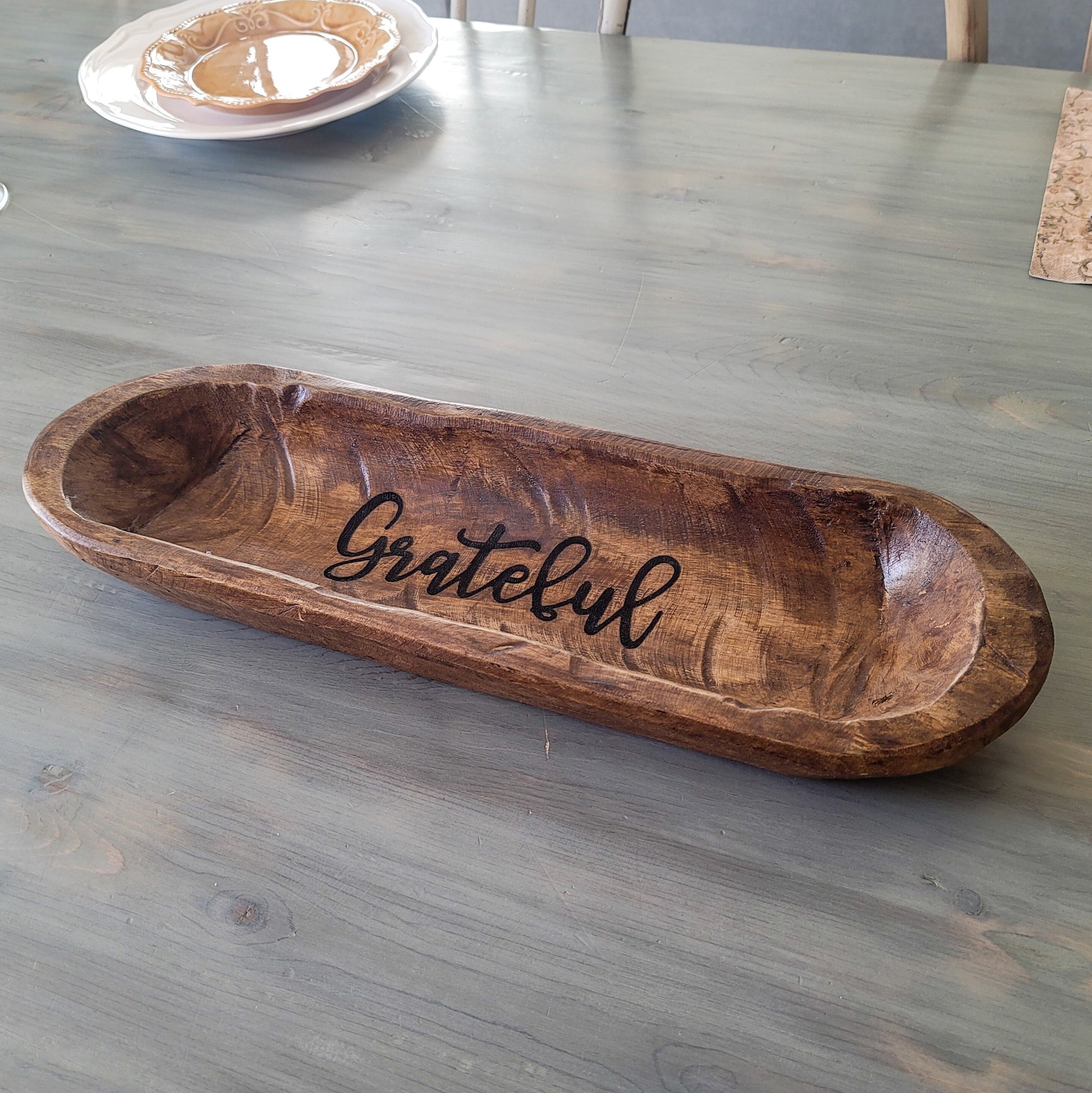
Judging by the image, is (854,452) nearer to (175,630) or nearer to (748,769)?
(748,769)

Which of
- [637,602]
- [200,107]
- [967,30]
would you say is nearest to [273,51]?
[200,107]

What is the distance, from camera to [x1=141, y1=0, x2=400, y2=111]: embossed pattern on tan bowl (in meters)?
1.04

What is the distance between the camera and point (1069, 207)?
2.75 ft

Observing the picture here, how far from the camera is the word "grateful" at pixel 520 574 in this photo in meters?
0.56

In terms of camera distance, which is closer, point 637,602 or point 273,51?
point 637,602

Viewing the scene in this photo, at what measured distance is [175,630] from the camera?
572 mm

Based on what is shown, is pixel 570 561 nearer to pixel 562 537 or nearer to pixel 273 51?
pixel 562 537

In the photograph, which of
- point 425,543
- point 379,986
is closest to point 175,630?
point 425,543

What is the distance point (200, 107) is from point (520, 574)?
72 centimetres

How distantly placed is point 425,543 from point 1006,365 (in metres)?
0.45

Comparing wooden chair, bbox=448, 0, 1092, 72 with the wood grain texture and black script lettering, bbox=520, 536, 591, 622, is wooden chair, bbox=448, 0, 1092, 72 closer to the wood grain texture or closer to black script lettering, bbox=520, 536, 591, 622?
the wood grain texture

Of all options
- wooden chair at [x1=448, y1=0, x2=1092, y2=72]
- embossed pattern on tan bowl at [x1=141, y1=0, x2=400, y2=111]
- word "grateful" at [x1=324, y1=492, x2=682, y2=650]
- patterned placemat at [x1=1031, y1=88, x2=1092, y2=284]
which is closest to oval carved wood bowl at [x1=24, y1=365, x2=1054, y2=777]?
word "grateful" at [x1=324, y1=492, x2=682, y2=650]

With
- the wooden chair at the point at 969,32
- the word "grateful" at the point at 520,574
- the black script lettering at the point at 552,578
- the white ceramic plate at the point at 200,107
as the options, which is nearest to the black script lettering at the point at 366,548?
the word "grateful" at the point at 520,574

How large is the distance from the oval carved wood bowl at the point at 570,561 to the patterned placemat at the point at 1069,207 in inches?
15.4
